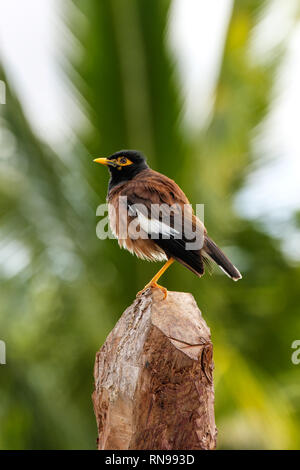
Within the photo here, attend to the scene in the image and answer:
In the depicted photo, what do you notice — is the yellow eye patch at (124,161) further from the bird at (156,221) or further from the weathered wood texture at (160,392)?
the weathered wood texture at (160,392)

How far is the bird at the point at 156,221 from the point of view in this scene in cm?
369

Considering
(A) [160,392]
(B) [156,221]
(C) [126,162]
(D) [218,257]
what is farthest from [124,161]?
(A) [160,392]

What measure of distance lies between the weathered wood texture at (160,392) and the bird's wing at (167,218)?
664mm

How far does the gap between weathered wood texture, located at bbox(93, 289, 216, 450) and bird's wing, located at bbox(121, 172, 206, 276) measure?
66 cm

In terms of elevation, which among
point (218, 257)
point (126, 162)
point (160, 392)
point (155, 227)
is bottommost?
point (160, 392)

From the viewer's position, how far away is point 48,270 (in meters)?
6.88

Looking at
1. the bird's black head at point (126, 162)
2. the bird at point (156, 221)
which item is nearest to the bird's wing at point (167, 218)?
the bird at point (156, 221)

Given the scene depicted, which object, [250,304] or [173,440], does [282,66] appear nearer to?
[250,304]

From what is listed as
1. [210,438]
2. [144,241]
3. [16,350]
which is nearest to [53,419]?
[16,350]

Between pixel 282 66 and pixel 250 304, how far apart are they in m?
3.22

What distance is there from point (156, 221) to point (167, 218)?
0.27 ft

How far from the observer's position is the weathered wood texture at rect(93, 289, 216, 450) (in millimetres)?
2910

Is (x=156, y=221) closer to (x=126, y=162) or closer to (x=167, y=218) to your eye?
(x=167, y=218)

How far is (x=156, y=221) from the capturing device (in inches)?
151
